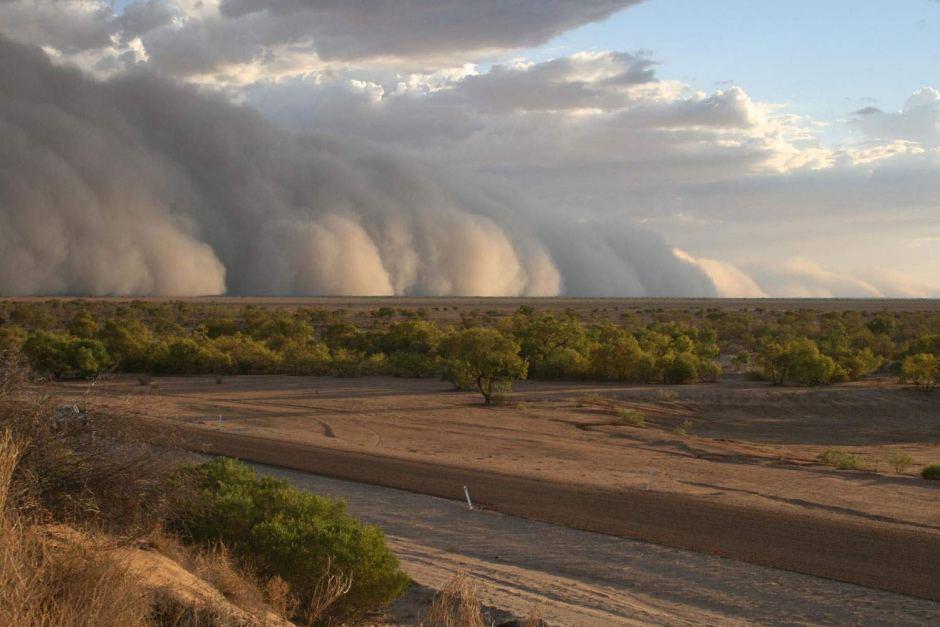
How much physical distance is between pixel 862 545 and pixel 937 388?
2669 cm

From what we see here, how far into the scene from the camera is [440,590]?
9273mm

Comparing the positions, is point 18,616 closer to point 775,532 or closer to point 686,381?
point 775,532

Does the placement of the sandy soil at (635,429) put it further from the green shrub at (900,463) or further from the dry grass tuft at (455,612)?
the dry grass tuft at (455,612)

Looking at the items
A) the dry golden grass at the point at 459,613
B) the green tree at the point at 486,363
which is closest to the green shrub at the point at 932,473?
Result: the dry golden grass at the point at 459,613

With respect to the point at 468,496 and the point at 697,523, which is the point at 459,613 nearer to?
the point at 697,523

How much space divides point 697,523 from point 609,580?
3.34 m

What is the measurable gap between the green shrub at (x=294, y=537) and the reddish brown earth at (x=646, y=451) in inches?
44.5

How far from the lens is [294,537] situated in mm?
8547

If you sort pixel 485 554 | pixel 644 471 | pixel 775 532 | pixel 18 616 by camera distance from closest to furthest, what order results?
pixel 18 616
pixel 485 554
pixel 775 532
pixel 644 471

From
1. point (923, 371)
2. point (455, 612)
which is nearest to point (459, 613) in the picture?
point (455, 612)

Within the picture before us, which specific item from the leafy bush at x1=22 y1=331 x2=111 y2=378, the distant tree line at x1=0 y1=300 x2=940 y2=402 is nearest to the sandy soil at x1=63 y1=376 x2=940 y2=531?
the distant tree line at x1=0 y1=300 x2=940 y2=402

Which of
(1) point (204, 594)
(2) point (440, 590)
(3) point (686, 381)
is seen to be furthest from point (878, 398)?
(1) point (204, 594)

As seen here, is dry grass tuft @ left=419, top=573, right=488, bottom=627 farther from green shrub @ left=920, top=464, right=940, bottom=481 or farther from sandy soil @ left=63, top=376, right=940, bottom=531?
green shrub @ left=920, top=464, right=940, bottom=481

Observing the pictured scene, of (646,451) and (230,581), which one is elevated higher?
(230,581)
